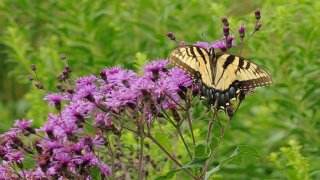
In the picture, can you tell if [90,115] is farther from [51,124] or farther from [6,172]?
[6,172]

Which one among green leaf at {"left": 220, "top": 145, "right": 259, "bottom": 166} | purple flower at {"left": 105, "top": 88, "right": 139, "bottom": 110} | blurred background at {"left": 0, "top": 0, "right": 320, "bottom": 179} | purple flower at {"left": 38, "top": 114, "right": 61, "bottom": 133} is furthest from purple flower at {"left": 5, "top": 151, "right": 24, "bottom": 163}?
blurred background at {"left": 0, "top": 0, "right": 320, "bottom": 179}

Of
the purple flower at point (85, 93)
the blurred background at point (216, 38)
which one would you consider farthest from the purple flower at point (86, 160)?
the blurred background at point (216, 38)

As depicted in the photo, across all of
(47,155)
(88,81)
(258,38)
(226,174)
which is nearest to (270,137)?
(226,174)

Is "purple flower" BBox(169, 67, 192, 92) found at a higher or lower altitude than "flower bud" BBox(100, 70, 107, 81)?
lower

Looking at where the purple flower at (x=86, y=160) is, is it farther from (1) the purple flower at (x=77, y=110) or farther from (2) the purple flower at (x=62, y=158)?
(1) the purple flower at (x=77, y=110)

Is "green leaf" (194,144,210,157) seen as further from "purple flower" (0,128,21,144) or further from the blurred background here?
the blurred background

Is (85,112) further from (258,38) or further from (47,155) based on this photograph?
(258,38)
